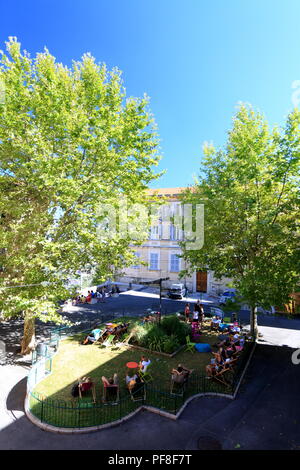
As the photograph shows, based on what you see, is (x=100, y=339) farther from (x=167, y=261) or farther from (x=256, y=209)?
(x=167, y=261)

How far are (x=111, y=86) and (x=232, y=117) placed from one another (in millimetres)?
7534

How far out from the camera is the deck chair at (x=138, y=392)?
8838 mm

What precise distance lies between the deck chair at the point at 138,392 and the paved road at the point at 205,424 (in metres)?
0.65

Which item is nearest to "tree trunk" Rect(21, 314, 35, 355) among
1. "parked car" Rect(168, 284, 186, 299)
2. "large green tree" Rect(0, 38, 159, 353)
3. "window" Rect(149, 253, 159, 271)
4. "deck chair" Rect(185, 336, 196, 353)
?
"large green tree" Rect(0, 38, 159, 353)

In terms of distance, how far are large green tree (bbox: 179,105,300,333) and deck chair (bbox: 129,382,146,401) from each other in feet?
A: 19.3

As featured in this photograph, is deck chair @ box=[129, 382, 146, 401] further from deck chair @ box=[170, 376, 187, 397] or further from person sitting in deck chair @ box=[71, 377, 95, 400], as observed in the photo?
person sitting in deck chair @ box=[71, 377, 95, 400]

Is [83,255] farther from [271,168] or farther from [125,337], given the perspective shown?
[271,168]

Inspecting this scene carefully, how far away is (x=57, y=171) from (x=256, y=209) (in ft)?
32.9

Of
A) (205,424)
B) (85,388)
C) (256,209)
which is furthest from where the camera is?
(256,209)

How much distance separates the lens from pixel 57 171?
36.4 ft

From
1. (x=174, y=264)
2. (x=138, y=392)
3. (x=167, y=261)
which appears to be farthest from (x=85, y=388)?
(x=167, y=261)

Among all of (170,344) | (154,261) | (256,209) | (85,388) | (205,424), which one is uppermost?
(256,209)

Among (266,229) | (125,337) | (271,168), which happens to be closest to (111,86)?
(271,168)
